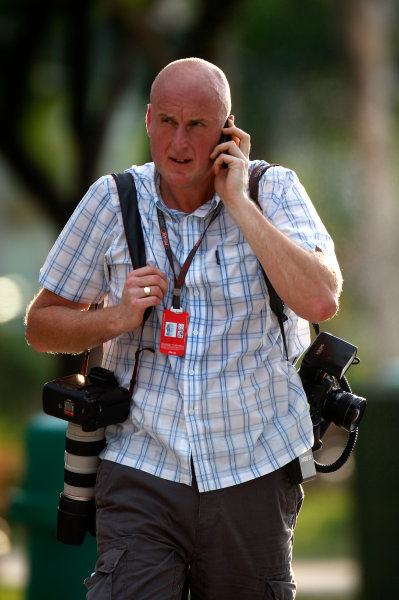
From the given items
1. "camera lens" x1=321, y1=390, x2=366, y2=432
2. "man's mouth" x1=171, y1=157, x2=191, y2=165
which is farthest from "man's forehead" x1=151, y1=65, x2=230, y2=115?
"camera lens" x1=321, y1=390, x2=366, y2=432

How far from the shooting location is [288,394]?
3.04 meters

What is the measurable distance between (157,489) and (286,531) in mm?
437

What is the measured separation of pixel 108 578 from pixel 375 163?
1138 centimetres

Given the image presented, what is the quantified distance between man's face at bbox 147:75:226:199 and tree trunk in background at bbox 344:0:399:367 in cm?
1001

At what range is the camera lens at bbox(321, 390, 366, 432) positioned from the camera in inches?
125

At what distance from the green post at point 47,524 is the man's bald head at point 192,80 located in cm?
179

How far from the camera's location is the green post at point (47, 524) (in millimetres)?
4156

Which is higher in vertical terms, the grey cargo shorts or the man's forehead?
the man's forehead

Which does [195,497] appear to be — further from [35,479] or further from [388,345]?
[388,345]

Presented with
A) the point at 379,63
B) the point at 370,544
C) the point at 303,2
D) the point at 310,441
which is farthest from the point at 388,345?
the point at 310,441

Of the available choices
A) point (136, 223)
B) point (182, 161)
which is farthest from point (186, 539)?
point (182, 161)

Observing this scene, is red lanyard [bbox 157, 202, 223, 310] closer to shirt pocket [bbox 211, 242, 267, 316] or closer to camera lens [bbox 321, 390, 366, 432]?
shirt pocket [bbox 211, 242, 267, 316]

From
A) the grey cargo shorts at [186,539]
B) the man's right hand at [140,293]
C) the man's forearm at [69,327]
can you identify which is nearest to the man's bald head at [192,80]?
the man's right hand at [140,293]

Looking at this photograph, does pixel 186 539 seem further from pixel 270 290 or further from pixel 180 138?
pixel 180 138
